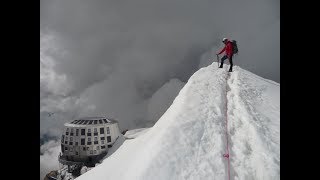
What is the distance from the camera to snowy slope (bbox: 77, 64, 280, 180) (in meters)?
6.54

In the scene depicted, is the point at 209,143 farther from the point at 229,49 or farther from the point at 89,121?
the point at 89,121

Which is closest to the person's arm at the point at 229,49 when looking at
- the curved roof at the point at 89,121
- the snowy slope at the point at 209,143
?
the snowy slope at the point at 209,143

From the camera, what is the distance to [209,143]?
7328 millimetres

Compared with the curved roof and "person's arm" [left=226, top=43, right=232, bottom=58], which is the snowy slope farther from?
the curved roof

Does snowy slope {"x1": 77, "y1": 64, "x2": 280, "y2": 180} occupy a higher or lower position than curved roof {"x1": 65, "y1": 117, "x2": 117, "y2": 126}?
higher

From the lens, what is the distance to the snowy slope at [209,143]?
21.5ft

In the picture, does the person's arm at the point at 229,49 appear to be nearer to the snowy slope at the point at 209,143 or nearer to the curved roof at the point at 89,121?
the snowy slope at the point at 209,143

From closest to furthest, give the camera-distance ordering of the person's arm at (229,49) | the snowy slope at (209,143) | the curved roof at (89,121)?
1. the snowy slope at (209,143)
2. the person's arm at (229,49)
3. the curved roof at (89,121)

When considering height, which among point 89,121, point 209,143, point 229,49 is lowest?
point 89,121

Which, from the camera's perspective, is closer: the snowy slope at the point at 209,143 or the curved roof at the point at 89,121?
the snowy slope at the point at 209,143

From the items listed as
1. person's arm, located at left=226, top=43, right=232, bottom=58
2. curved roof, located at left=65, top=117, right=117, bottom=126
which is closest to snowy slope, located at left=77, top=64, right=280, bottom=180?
person's arm, located at left=226, top=43, right=232, bottom=58

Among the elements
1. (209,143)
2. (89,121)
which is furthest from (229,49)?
(89,121)

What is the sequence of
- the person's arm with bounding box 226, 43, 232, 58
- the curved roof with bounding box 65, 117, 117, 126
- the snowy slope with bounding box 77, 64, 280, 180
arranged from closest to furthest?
the snowy slope with bounding box 77, 64, 280, 180
the person's arm with bounding box 226, 43, 232, 58
the curved roof with bounding box 65, 117, 117, 126

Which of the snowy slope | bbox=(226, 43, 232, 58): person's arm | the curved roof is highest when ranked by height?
bbox=(226, 43, 232, 58): person's arm
